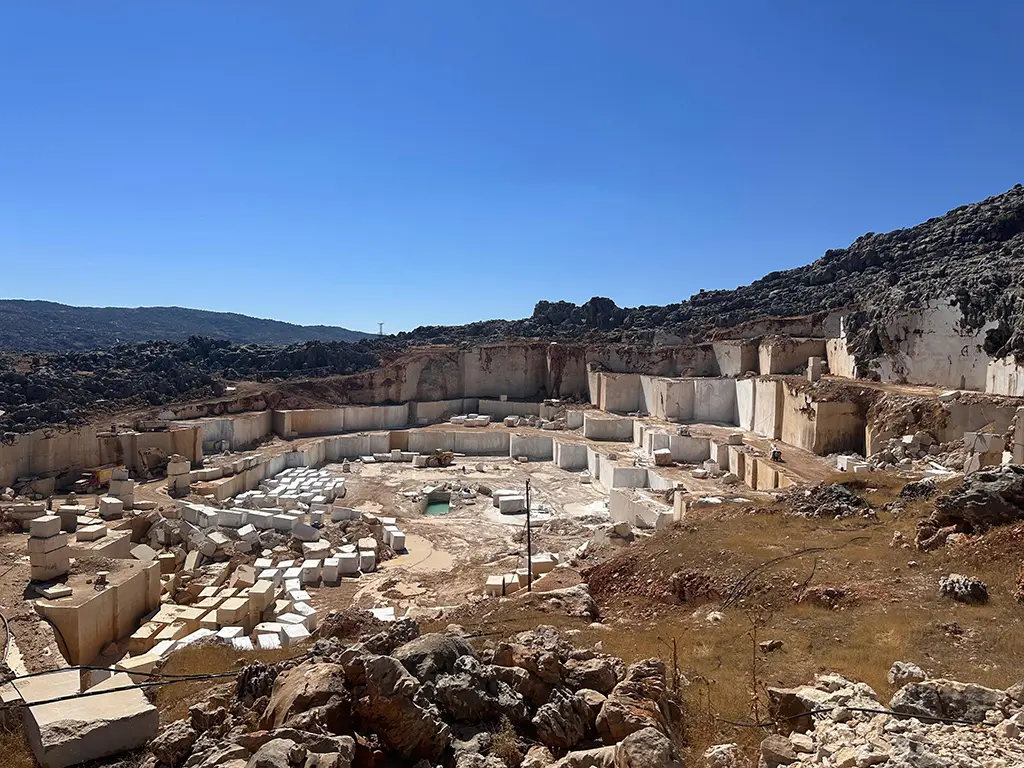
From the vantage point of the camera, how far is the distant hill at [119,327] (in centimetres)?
8056

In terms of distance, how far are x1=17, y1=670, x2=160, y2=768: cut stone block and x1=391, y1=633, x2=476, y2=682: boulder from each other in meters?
1.95

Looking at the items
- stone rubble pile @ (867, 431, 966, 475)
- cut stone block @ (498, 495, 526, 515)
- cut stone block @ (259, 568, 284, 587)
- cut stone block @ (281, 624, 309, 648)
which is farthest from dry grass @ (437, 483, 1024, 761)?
cut stone block @ (498, 495, 526, 515)

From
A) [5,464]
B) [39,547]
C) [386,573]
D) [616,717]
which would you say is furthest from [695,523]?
[5,464]

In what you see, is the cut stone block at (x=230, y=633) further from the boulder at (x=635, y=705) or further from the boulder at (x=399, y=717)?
the boulder at (x=635, y=705)

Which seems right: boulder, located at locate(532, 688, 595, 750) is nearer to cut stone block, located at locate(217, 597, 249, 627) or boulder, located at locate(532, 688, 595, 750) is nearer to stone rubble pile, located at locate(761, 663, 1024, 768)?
stone rubble pile, located at locate(761, 663, 1024, 768)

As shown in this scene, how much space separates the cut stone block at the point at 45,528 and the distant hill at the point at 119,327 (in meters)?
55.7

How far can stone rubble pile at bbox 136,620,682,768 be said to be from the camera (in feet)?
12.3

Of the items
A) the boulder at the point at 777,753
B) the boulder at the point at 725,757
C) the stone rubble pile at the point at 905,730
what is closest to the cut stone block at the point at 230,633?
the boulder at the point at 725,757

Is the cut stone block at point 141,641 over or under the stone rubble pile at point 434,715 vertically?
under

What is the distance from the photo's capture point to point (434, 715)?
417 centimetres

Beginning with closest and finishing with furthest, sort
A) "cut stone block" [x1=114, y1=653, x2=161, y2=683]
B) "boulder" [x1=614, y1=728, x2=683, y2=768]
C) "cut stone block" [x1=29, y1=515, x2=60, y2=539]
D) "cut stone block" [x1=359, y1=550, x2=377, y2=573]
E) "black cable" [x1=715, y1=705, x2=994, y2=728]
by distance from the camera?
"boulder" [x1=614, y1=728, x2=683, y2=768]
"black cable" [x1=715, y1=705, x2=994, y2=728]
"cut stone block" [x1=114, y1=653, x2=161, y2=683]
"cut stone block" [x1=29, y1=515, x2=60, y2=539]
"cut stone block" [x1=359, y1=550, x2=377, y2=573]

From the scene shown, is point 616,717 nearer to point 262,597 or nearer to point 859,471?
point 262,597

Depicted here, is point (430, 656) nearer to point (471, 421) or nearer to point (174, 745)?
point (174, 745)

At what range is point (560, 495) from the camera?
942 inches
